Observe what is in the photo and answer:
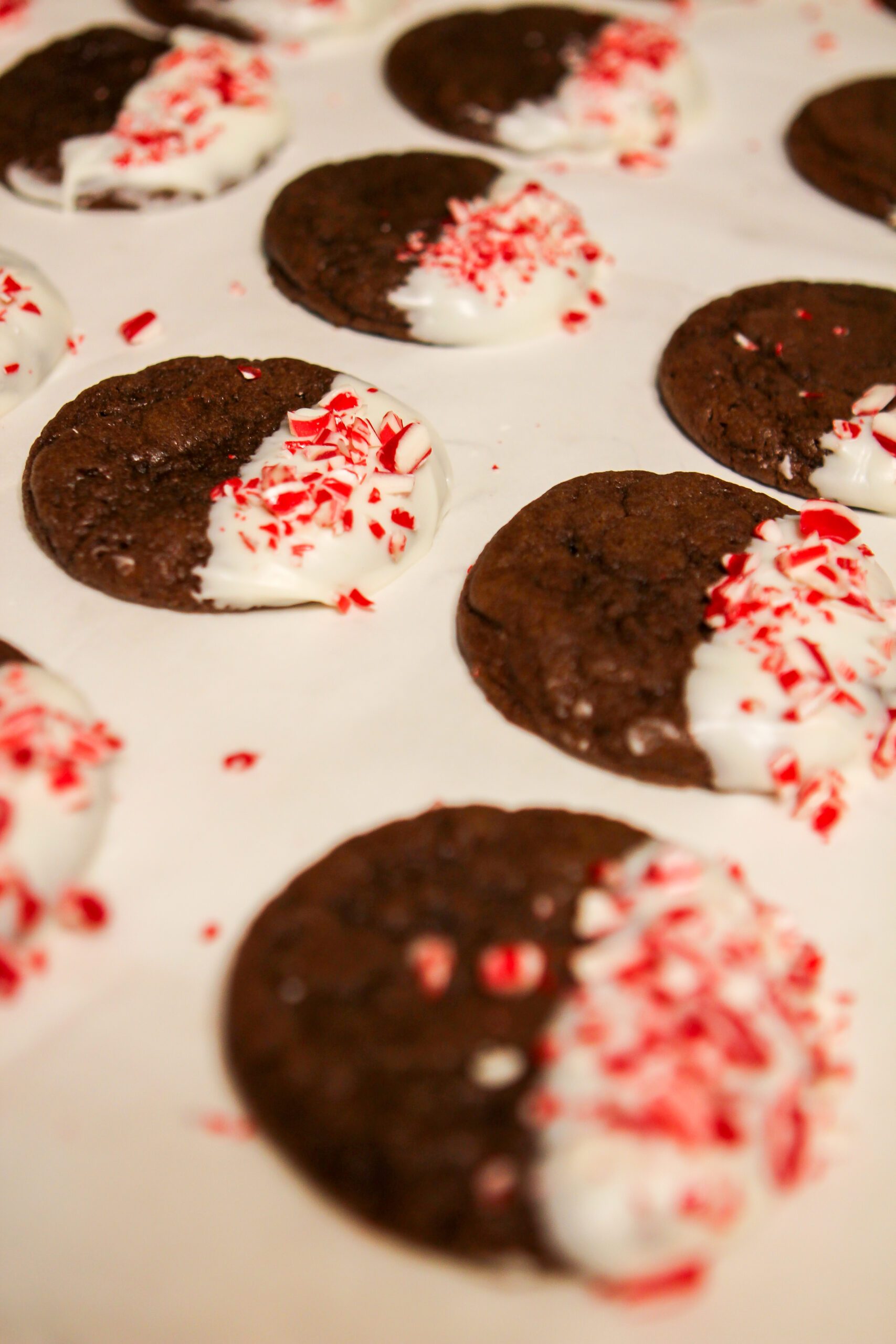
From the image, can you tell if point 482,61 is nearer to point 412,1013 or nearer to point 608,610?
point 608,610

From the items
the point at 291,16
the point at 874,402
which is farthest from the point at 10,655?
the point at 291,16

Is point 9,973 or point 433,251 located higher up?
point 433,251

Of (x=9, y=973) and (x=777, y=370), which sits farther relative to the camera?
(x=777, y=370)

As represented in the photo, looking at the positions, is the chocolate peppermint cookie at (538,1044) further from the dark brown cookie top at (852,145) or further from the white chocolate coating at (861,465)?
the dark brown cookie top at (852,145)

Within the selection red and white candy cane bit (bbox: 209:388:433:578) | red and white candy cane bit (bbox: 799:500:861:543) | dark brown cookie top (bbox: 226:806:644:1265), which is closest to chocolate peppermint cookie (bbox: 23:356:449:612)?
red and white candy cane bit (bbox: 209:388:433:578)

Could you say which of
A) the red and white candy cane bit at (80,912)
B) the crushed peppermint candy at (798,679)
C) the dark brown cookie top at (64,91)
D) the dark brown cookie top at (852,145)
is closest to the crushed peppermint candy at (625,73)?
the dark brown cookie top at (852,145)

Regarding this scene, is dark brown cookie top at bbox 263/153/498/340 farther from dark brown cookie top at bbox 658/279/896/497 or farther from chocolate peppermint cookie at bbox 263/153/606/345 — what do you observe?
dark brown cookie top at bbox 658/279/896/497

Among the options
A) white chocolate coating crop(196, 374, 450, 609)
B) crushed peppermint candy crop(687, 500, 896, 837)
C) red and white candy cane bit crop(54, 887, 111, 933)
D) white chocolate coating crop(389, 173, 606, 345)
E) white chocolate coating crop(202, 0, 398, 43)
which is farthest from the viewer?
white chocolate coating crop(202, 0, 398, 43)

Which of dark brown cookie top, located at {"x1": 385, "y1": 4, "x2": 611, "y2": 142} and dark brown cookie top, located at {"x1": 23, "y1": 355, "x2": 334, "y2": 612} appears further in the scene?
dark brown cookie top, located at {"x1": 385, "y1": 4, "x2": 611, "y2": 142}
